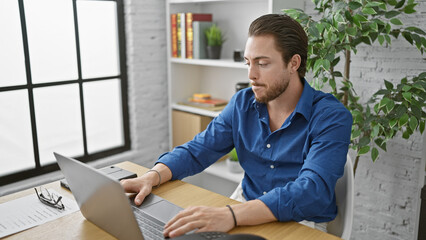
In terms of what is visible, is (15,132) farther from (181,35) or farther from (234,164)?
(234,164)

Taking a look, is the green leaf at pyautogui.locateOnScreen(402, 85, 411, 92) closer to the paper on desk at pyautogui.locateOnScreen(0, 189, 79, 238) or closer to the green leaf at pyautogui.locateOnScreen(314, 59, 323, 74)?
the green leaf at pyautogui.locateOnScreen(314, 59, 323, 74)

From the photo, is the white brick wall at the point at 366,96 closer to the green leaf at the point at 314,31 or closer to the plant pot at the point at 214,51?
the plant pot at the point at 214,51

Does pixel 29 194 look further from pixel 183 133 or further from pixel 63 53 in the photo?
pixel 183 133

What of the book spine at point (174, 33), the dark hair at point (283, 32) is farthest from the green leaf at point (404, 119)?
the book spine at point (174, 33)

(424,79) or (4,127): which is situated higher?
(424,79)

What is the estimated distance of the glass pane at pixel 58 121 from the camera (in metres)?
2.58

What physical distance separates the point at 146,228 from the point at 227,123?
67 cm

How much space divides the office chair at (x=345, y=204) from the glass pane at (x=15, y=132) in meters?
1.95

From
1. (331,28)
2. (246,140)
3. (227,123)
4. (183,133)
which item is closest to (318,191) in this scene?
(246,140)

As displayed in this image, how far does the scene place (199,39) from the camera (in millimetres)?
2871

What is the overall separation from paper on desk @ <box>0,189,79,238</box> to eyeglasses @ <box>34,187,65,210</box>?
1cm

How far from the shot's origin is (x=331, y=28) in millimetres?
1896

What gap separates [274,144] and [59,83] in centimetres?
169

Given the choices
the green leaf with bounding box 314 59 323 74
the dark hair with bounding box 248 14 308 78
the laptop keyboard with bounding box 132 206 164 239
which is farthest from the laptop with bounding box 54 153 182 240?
the green leaf with bounding box 314 59 323 74
